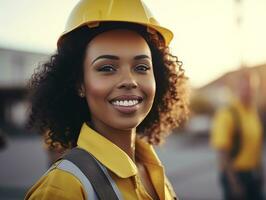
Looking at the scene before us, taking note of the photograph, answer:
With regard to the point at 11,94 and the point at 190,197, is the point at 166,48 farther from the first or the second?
the point at 11,94

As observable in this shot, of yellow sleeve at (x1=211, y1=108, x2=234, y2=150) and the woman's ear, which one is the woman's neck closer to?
the woman's ear

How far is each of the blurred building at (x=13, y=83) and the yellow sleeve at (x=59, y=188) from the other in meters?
14.9

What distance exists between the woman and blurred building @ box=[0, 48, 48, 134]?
1440 cm

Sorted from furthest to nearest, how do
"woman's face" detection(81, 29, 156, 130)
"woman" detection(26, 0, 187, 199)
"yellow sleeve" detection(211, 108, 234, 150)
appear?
"yellow sleeve" detection(211, 108, 234, 150) < "woman's face" detection(81, 29, 156, 130) < "woman" detection(26, 0, 187, 199)

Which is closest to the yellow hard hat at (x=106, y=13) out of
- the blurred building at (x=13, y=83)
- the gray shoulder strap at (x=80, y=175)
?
the gray shoulder strap at (x=80, y=175)

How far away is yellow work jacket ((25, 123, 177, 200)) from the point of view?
4.76 feet

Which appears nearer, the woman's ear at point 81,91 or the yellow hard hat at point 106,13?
the yellow hard hat at point 106,13

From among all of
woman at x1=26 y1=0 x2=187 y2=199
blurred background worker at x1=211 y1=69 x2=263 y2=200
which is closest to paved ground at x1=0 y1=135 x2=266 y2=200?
blurred background worker at x1=211 y1=69 x2=263 y2=200

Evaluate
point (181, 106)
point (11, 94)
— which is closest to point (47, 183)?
point (181, 106)

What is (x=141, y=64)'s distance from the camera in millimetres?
1710

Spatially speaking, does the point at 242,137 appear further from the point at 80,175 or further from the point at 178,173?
the point at 178,173

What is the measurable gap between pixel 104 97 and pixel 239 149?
3.24 m

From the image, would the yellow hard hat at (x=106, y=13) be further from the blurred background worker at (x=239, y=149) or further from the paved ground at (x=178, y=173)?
the paved ground at (x=178, y=173)

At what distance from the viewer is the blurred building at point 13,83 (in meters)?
19.2
